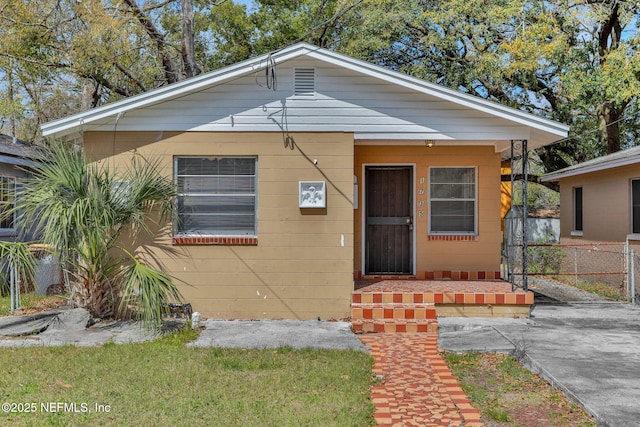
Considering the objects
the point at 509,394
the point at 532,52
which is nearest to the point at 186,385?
the point at 509,394

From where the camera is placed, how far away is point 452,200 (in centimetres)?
952

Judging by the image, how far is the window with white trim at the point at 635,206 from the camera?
11.6 meters

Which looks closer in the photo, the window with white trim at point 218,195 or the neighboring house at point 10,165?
the window with white trim at point 218,195

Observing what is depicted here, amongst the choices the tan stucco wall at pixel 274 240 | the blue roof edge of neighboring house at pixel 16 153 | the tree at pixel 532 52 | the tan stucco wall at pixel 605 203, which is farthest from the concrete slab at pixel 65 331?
the tree at pixel 532 52

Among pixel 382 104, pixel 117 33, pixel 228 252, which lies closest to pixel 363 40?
pixel 117 33

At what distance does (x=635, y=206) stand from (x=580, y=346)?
6.99m

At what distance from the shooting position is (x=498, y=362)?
5.67 metres

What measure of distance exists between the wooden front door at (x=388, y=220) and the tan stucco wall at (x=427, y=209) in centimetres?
22

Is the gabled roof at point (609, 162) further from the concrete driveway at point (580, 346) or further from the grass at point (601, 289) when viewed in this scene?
the concrete driveway at point (580, 346)

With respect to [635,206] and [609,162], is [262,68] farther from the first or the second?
[635,206]

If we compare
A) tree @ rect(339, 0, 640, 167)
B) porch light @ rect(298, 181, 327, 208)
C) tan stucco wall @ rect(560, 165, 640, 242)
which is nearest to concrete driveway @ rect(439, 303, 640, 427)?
porch light @ rect(298, 181, 327, 208)

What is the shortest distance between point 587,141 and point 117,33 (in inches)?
647

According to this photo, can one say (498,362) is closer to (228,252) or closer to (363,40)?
(228,252)

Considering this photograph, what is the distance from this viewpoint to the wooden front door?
9680 millimetres
